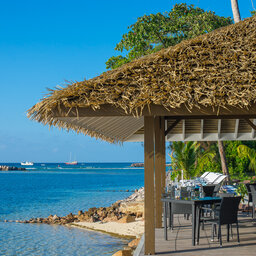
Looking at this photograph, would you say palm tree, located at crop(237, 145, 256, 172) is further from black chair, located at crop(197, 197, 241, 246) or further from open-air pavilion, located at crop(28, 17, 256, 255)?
open-air pavilion, located at crop(28, 17, 256, 255)

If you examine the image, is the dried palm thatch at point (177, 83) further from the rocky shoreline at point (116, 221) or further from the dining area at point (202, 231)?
the rocky shoreline at point (116, 221)

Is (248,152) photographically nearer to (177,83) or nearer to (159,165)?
(159,165)

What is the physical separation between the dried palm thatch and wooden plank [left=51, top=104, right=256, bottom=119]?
0.07 meters

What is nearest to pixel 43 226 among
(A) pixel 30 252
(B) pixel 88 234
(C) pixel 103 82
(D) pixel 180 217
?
(B) pixel 88 234

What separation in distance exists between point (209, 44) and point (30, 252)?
9.33 m

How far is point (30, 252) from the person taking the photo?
41.9 ft

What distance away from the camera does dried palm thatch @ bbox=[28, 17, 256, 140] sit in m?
5.78

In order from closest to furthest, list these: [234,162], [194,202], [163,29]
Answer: [194,202]
[163,29]
[234,162]

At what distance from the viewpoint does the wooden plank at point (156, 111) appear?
5.84 m

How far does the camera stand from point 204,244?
685 centimetres

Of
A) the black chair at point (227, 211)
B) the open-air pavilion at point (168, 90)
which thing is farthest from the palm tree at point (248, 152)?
the open-air pavilion at point (168, 90)

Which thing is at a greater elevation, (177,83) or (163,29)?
(163,29)

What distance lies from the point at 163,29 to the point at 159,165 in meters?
13.7

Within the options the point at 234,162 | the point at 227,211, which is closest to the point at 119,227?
the point at 227,211
